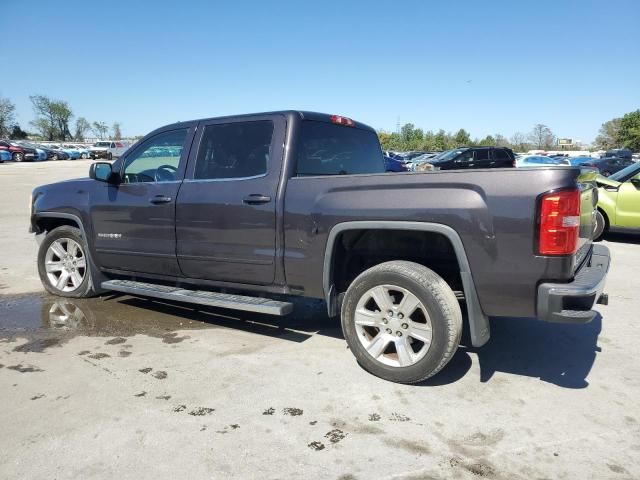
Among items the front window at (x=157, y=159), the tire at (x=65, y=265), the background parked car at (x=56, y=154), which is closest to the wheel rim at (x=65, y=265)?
the tire at (x=65, y=265)

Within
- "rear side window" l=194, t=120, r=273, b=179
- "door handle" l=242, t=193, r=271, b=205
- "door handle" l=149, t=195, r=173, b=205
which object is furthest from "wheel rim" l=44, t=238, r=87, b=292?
"door handle" l=242, t=193, r=271, b=205

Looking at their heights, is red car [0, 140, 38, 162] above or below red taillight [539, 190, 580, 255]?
above

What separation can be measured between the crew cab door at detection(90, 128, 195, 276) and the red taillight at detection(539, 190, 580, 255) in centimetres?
302

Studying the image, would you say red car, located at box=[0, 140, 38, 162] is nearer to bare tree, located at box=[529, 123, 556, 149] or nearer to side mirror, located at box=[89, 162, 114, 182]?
side mirror, located at box=[89, 162, 114, 182]

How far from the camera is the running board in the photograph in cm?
389

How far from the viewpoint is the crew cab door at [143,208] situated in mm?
4516

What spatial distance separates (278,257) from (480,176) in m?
1.64

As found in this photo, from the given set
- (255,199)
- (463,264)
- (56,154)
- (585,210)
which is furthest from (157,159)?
(56,154)

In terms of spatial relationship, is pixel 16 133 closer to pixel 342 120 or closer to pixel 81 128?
pixel 81 128

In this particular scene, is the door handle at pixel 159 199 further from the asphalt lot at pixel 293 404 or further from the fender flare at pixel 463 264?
the fender flare at pixel 463 264

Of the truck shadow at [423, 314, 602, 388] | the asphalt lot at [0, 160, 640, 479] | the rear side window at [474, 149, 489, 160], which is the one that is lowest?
the truck shadow at [423, 314, 602, 388]

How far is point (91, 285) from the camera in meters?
5.28

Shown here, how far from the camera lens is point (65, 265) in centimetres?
550

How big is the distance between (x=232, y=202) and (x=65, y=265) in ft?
8.58
